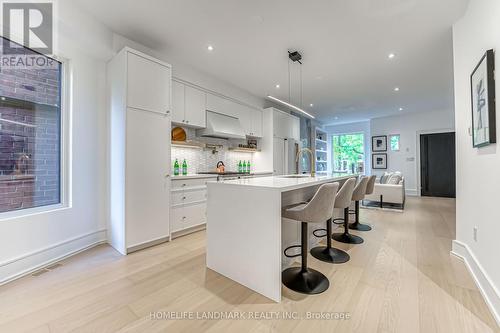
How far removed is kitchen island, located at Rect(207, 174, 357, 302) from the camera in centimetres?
171

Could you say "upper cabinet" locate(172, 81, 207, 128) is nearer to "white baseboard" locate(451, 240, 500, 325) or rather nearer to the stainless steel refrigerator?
the stainless steel refrigerator

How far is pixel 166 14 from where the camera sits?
2479 millimetres

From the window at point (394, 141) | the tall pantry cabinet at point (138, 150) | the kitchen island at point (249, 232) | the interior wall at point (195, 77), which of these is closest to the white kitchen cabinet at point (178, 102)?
A: the interior wall at point (195, 77)

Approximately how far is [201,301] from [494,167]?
98.9 inches

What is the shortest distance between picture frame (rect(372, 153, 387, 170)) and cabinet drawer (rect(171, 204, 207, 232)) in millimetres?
7103

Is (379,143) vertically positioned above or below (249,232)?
above

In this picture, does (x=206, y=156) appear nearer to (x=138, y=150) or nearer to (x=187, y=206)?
(x=187, y=206)

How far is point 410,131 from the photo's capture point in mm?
7461

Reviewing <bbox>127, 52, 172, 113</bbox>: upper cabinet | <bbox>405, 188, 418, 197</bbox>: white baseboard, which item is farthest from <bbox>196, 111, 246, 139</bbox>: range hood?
<bbox>405, 188, 418, 197</bbox>: white baseboard

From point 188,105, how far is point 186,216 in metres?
1.86

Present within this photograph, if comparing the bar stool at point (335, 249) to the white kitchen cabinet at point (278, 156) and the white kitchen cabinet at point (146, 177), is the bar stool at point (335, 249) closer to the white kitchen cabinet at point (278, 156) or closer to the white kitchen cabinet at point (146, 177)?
the white kitchen cabinet at point (146, 177)

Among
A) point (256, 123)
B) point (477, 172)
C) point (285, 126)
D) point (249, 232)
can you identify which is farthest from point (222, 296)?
point (285, 126)

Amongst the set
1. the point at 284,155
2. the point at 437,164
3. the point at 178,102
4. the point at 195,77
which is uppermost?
the point at 195,77

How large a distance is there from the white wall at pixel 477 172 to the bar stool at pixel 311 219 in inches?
45.5
